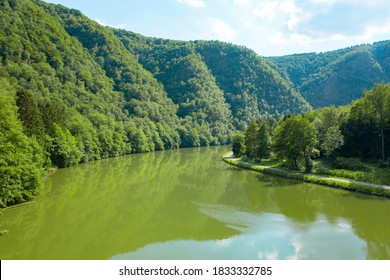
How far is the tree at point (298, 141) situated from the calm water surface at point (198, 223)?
6457mm

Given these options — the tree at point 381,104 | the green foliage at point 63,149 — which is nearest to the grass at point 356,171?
the tree at point 381,104

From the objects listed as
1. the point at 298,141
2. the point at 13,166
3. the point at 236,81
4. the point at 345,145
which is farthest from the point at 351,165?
Result: the point at 236,81

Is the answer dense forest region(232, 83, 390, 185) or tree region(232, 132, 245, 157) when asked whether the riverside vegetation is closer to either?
dense forest region(232, 83, 390, 185)

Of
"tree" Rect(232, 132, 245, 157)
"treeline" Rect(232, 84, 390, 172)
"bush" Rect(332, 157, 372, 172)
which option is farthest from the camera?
"tree" Rect(232, 132, 245, 157)

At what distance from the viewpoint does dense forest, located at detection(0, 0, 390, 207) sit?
4069 centimetres

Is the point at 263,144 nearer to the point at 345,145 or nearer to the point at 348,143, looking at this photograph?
the point at 345,145

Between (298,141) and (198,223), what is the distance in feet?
85.7

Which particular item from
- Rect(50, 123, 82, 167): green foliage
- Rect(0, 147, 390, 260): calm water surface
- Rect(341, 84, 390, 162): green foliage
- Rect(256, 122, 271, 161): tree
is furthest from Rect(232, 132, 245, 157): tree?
Rect(50, 123, 82, 167): green foliage

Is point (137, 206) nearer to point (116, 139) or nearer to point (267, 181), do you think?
point (267, 181)

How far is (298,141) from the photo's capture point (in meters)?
45.0

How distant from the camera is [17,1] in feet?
357

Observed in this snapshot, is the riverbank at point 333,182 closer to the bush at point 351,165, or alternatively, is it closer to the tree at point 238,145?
the bush at point 351,165

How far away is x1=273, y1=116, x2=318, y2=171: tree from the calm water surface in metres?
6.46
